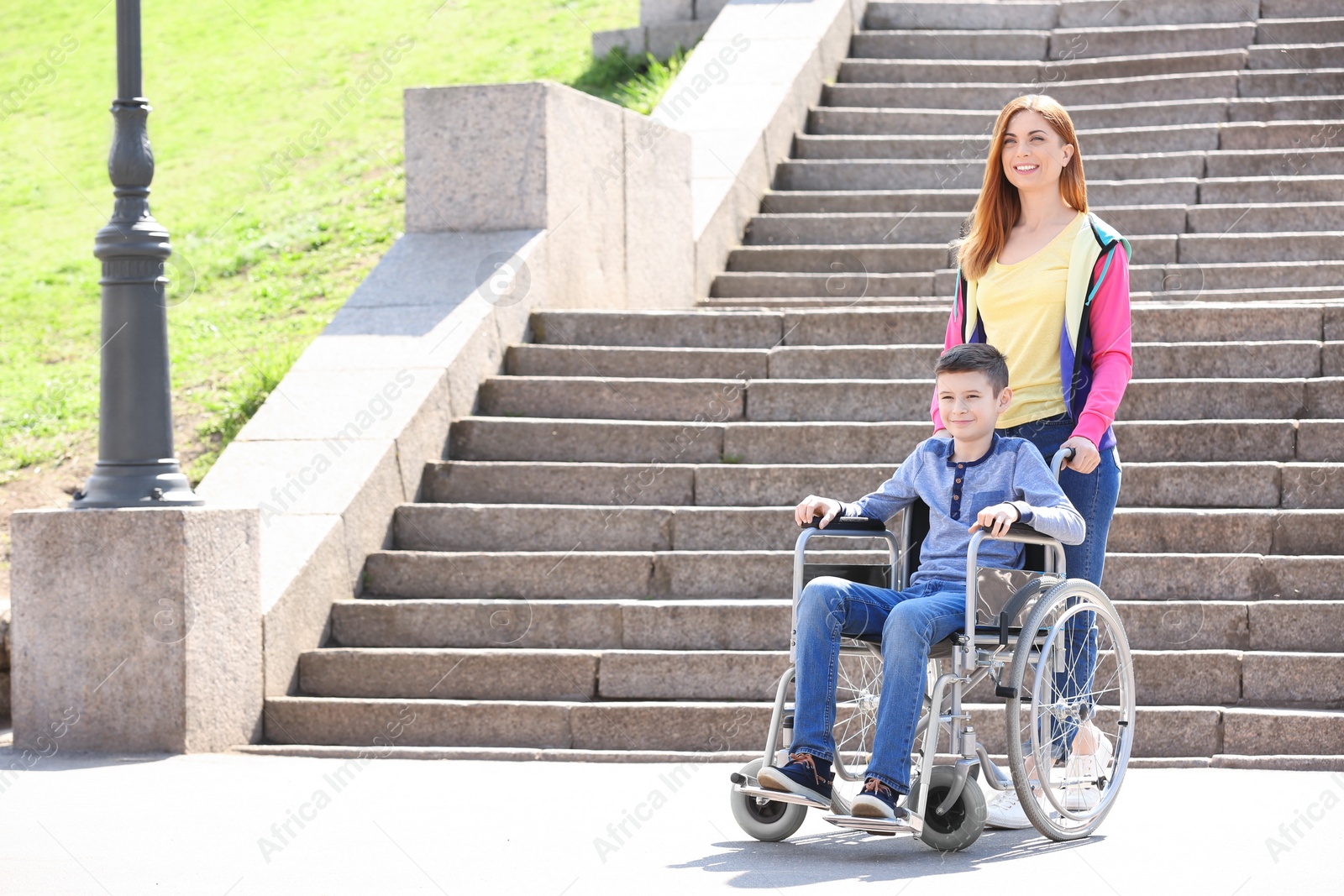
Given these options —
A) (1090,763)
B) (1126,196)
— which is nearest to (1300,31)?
(1126,196)

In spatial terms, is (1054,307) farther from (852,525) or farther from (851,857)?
(851,857)

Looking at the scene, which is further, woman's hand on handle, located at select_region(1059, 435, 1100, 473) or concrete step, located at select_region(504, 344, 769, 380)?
concrete step, located at select_region(504, 344, 769, 380)

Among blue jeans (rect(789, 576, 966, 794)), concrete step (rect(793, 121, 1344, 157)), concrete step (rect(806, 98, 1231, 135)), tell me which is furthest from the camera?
concrete step (rect(806, 98, 1231, 135))

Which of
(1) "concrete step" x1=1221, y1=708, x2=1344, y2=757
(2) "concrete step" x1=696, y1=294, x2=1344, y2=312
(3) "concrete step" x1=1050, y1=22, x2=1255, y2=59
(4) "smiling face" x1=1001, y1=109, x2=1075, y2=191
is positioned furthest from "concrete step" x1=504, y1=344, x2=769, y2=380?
(3) "concrete step" x1=1050, y1=22, x2=1255, y2=59

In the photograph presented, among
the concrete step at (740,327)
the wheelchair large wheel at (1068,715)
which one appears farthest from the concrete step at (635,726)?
the concrete step at (740,327)

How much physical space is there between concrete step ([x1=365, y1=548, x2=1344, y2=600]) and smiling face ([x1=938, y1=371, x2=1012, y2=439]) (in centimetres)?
179

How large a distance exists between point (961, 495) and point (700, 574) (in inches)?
86.9

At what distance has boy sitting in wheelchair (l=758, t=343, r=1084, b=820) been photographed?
3.89m

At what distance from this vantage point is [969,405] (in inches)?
167

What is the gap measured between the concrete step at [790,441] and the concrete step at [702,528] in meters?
0.33

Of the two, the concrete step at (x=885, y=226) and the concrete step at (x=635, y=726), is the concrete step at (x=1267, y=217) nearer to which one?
the concrete step at (x=885, y=226)

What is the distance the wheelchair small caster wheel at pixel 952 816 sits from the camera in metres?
3.97

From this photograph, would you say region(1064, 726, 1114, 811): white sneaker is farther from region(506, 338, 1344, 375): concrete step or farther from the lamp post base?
region(506, 338, 1344, 375): concrete step

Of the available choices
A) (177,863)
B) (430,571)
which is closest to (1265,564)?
(430,571)
